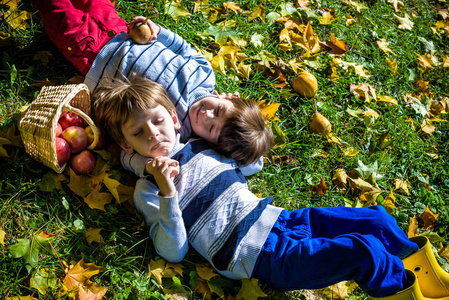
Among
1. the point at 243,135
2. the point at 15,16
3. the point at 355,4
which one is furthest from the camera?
the point at 355,4

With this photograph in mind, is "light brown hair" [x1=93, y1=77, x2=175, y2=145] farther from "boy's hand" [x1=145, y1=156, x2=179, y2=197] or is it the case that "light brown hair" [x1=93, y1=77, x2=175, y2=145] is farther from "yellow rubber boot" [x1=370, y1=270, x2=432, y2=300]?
"yellow rubber boot" [x1=370, y1=270, x2=432, y2=300]

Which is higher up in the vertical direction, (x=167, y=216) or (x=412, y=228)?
(x=167, y=216)

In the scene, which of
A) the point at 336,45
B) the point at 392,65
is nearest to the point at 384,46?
the point at 392,65

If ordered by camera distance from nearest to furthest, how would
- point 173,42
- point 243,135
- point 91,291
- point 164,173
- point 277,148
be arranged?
1. point 91,291
2. point 164,173
3. point 243,135
4. point 173,42
5. point 277,148

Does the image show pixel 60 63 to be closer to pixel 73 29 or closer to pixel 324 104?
pixel 73 29

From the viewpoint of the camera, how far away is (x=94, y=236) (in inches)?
80.5

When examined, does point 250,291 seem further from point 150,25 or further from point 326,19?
point 326,19

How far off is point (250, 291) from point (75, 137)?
52.4 inches

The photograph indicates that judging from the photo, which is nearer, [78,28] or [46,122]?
[46,122]

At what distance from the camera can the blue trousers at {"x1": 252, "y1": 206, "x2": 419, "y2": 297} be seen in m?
1.89

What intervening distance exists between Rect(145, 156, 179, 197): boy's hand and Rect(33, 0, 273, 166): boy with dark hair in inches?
18.0

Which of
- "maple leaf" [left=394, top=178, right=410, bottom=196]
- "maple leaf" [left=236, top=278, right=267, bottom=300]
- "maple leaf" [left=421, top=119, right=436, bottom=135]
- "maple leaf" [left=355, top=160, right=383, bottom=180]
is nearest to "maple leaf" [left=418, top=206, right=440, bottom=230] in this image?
"maple leaf" [left=394, top=178, right=410, bottom=196]

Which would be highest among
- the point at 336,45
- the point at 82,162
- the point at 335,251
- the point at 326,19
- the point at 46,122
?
the point at 326,19

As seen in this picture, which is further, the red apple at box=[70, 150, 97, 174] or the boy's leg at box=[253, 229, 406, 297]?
the red apple at box=[70, 150, 97, 174]
